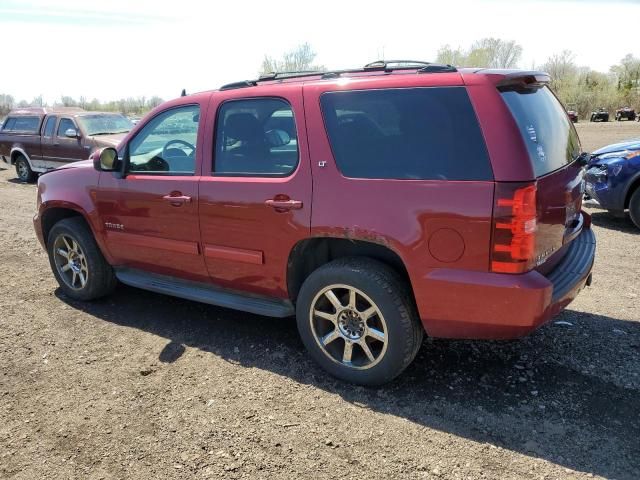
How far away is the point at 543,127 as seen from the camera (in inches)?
127

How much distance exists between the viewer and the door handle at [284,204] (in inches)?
135

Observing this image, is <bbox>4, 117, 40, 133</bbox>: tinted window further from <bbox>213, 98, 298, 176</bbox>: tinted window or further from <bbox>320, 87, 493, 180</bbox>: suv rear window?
<bbox>320, 87, 493, 180</bbox>: suv rear window

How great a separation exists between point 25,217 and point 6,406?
6761 millimetres

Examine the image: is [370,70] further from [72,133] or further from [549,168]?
[72,133]

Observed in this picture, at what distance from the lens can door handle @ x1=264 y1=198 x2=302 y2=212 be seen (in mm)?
3436

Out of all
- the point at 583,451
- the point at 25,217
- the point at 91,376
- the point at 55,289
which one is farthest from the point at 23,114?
the point at 583,451

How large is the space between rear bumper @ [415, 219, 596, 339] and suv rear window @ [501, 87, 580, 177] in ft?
2.02

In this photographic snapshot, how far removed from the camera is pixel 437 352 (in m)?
3.88

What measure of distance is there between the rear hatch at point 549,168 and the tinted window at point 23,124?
13.3 meters

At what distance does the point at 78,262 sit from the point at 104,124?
867 cm

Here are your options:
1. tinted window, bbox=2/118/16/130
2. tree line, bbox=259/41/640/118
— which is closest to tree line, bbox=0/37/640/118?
tree line, bbox=259/41/640/118

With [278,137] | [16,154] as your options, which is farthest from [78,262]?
[16,154]

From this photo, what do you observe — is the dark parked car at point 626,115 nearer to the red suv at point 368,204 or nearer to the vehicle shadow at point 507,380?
the vehicle shadow at point 507,380

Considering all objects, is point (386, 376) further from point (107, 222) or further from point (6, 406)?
point (107, 222)
